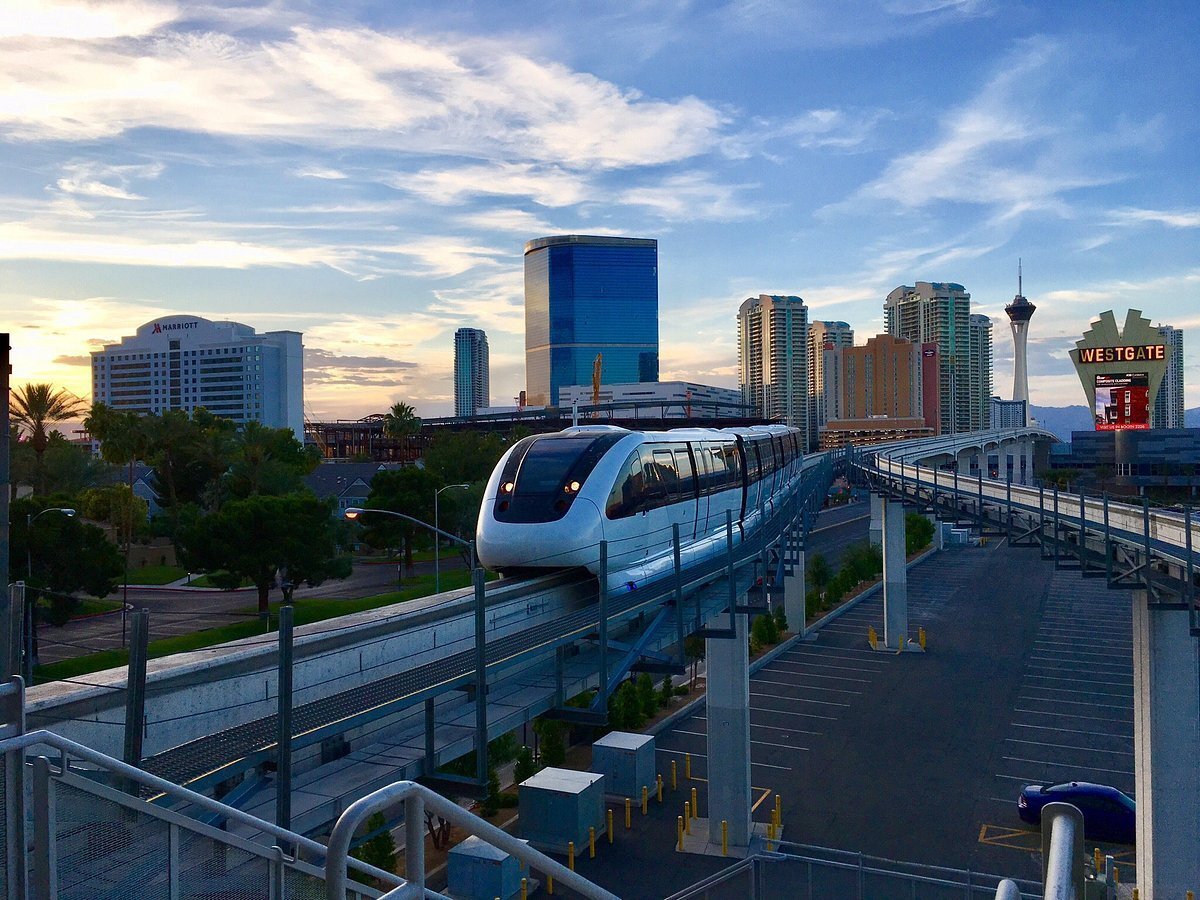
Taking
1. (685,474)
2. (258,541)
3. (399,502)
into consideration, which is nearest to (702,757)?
(685,474)

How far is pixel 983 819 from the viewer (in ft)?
72.5

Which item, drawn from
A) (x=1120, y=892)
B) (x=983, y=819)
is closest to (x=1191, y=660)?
(x=1120, y=892)

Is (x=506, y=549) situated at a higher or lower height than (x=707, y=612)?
higher

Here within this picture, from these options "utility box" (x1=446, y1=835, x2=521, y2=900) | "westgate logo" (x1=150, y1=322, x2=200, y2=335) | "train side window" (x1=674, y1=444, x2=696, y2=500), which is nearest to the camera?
"utility box" (x1=446, y1=835, x2=521, y2=900)

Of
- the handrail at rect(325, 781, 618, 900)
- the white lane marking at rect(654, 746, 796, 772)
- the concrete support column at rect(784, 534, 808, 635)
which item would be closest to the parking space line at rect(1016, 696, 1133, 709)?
the concrete support column at rect(784, 534, 808, 635)

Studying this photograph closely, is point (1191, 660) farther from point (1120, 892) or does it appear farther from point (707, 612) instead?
point (707, 612)

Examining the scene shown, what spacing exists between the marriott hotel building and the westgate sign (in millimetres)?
120685

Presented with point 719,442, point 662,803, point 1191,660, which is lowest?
point 662,803

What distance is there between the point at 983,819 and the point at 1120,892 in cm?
368

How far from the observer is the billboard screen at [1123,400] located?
103 meters

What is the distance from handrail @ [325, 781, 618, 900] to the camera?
10.7 ft

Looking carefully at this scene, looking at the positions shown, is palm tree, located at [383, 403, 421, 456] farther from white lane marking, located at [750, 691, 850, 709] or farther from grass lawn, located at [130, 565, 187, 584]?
white lane marking, located at [750, 691, 850, 709]

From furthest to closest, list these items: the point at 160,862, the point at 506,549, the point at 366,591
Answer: the point at 366,591 < the point at 506,549 < the point at 160,862

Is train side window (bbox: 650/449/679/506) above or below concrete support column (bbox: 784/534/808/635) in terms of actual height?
above
